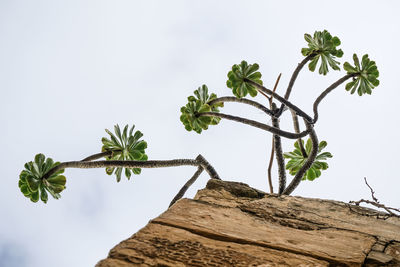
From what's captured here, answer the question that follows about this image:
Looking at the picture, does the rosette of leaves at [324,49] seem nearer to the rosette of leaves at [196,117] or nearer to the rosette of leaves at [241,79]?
the rosette of leaves at [241,79]

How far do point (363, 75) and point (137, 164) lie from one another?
232cm

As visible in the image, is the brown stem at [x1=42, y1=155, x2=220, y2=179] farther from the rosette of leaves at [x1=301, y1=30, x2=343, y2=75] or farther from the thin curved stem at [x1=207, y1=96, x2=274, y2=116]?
the rosette of leaves at [x1=301, y1=30, x2=343, y2=75]

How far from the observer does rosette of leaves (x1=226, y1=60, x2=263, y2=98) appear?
11.2 ft

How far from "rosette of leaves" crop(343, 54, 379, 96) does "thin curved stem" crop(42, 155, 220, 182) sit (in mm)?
1763

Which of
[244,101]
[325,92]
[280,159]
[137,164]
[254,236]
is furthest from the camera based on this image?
[244,101]

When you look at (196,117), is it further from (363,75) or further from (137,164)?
(363,75)

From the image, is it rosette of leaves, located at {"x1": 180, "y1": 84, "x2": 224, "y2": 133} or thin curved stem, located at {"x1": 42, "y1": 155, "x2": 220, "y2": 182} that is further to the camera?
rosette of leaves, located at {"x1": 180, "y1": 84, "x2": 224, "y2": 133}

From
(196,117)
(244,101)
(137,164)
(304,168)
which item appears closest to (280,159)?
(304,168)

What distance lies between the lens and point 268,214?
1.70 m

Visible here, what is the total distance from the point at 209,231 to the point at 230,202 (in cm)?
38

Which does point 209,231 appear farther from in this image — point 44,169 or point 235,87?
point 235,87

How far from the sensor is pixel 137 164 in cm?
255

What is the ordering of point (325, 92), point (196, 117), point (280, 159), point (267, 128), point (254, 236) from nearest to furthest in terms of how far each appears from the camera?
1. point (254, 236)
2. point (267, 128)
3. point (280, 159)
4. point (325, 92)
5. point (196, 117)

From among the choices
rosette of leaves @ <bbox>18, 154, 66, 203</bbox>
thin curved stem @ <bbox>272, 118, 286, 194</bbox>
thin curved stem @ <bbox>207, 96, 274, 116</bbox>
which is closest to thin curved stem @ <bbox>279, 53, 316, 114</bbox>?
thin curved stem @ <bbox>207, 96, 274, 116</bbox>
